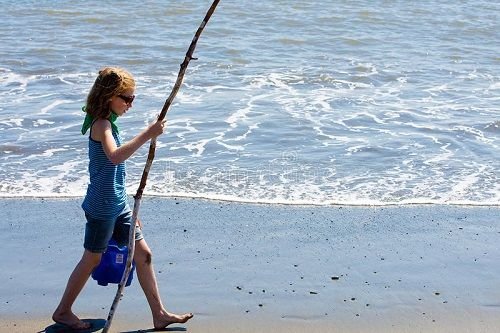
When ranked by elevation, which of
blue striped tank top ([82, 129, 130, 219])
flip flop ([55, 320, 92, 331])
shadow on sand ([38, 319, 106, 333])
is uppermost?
blue striped tank top ([82, 129, 130, 219])

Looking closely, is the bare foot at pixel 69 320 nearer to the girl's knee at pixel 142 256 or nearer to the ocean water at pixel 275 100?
the girl's knee at pixel 142 256

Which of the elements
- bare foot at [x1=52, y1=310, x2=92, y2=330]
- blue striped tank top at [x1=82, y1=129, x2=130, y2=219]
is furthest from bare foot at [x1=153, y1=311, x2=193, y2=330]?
blue striped tank top at [x1=82, y1=129, x2=130, y2=219]

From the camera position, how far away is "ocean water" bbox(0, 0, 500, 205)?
7.50 m

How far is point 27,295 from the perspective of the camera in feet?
16.5

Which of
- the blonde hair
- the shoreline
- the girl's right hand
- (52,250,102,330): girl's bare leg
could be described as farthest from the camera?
the shoreline

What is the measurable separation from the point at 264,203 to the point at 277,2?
42.8 ft

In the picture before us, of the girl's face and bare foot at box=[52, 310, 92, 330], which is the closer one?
the girl's face

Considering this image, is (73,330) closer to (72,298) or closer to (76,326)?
(76,326)

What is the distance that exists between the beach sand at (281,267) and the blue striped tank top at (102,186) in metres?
0.65

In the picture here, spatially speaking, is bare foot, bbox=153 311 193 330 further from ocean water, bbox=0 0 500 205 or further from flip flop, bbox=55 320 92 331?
ocean water, bbox=0 0 500 205

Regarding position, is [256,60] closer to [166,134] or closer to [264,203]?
[166,134]

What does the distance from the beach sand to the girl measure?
0.17 m

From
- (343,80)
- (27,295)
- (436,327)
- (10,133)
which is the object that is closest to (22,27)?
(343,80)

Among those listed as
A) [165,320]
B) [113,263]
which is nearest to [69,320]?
[113,263]
